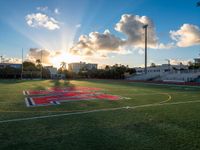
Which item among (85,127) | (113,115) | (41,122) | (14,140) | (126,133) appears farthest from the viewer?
(113,115)

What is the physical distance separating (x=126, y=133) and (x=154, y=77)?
149 ft

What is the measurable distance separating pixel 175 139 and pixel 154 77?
45480 millimetres

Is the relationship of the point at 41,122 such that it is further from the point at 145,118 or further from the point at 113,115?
the point at 145,118

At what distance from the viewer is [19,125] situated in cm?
565

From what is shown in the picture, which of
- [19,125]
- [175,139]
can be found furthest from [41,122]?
[175,139]

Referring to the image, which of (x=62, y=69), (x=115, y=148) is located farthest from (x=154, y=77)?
(x=62, y=69)

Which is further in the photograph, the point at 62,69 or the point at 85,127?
the point at 62,69

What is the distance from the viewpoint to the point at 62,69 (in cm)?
9781

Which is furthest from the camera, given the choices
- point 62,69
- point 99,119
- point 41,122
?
point 62,69

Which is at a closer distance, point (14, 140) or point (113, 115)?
point (14, 140)

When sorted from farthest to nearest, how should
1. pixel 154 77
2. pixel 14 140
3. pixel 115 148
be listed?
pixel 154 77 < pixel 14 140 < pixel 115 148

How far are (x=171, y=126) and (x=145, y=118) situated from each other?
43.5 inches

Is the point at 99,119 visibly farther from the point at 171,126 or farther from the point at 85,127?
the point at 171,126

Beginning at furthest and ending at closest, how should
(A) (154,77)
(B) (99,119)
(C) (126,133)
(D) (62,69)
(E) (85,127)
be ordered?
(D) (62,69), (A) (154,77), (B) (99,119), (E) (85,127), (C) (126,133)
